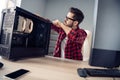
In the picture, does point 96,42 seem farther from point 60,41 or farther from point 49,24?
point 60,41

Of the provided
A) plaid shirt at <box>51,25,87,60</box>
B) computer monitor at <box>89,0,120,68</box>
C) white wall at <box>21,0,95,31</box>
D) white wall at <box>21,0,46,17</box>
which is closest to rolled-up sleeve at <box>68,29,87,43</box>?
plaid shirt at <box>51,25,87,60</box>

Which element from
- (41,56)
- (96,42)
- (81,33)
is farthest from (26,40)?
(81,33)

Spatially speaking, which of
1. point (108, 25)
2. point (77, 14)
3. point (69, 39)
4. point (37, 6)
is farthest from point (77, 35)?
point (108, 25)

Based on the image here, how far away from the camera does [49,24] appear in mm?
1357

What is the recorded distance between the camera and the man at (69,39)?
1605 millimetres

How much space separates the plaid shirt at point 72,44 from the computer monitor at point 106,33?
28.5 inches

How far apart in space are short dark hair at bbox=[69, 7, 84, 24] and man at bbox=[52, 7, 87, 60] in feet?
0.07

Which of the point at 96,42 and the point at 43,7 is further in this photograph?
the point at 43,7

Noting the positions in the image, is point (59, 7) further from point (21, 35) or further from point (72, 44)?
point (21, 35)

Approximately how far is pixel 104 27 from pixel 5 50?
1.98 feet

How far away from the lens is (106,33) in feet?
2.84

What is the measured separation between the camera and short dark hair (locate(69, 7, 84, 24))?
5.55ft

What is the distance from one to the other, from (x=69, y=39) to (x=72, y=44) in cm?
6

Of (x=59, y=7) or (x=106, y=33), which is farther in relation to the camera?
(x=59, y=7)
